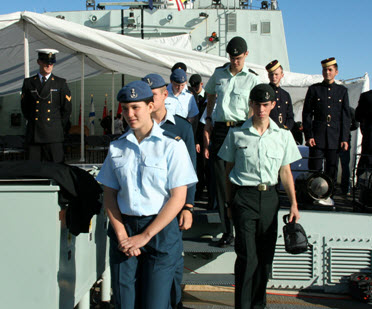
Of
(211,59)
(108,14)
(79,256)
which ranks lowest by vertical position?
(79,256)

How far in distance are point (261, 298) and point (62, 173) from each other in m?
1.94

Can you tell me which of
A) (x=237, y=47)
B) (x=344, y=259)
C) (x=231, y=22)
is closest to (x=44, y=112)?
(x=237, y=47)

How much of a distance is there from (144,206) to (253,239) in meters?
1.26

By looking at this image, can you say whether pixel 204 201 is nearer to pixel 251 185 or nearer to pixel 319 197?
pixel 319 197

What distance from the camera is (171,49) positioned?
778cm

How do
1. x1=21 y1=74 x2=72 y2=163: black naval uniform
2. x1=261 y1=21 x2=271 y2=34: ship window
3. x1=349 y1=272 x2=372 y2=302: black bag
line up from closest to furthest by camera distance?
x1=349 y1=272 x2=372 y2=302: black bag → x1=21 y1=74 x2=72 y2=163: black naval uniform → x1=261 y1=21 x2=271 y2=34: ship window

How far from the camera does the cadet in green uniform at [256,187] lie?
3.55m

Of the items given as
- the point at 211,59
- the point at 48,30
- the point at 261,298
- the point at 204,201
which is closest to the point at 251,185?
the point at 261,298

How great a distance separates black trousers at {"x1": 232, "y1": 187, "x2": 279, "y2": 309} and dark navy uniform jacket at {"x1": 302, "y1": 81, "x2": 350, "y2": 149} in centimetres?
232

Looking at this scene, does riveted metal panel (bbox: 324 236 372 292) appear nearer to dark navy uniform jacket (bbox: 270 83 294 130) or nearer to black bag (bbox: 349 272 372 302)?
black bag (bbox: 349 272 372 302)

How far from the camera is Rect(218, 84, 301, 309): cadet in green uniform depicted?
11.6ft

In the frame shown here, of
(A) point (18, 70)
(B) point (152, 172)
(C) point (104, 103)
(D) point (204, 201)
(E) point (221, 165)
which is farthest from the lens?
(C) point (104, 103)

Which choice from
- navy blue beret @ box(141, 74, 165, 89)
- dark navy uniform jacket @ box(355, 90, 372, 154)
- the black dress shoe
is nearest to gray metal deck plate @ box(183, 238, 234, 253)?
the black dress shoe

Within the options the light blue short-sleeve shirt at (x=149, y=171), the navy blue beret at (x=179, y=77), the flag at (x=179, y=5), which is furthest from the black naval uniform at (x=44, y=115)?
the flag at (x=179, y=5)
